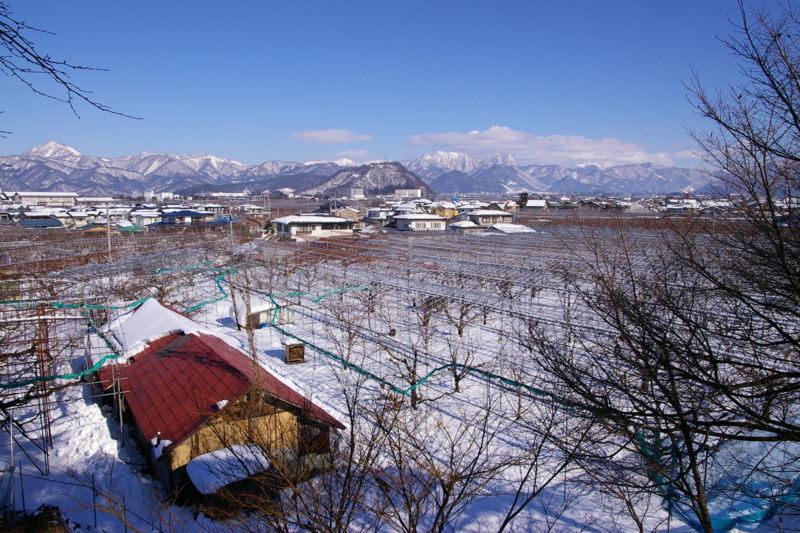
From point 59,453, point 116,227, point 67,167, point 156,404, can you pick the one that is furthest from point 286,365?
point 67,167

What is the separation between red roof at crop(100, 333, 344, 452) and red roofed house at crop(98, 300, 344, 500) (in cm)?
1

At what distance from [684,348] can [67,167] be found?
19226 centimetres

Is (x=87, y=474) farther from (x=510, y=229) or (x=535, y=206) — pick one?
(x=535, y=206)

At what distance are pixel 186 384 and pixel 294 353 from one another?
3.07 m

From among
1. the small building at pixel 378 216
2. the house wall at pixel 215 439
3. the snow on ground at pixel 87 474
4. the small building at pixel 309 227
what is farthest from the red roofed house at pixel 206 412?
the small building at pixel 378 216

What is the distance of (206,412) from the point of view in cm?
379

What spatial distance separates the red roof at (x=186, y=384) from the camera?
163 inches

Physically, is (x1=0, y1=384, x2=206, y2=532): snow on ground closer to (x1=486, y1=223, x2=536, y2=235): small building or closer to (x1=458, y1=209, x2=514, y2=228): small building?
(x1=486, y1=223, x2=536, y2=235): small building

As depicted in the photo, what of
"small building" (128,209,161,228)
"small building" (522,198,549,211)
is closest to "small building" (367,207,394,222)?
"small building" (522,198,549,211)

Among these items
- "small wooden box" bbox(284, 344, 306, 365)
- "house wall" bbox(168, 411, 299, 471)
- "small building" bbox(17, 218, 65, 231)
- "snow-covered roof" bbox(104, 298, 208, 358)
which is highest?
"small building" bbox(17, 218, 65, 231)

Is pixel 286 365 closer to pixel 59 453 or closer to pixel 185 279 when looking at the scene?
pixel 59 453

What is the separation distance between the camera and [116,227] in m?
24.6

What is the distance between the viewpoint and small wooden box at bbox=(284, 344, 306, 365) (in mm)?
7832

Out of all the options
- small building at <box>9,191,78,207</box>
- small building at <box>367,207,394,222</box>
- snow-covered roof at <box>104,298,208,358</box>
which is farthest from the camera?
small building at <box>9,191,78,207</box>
